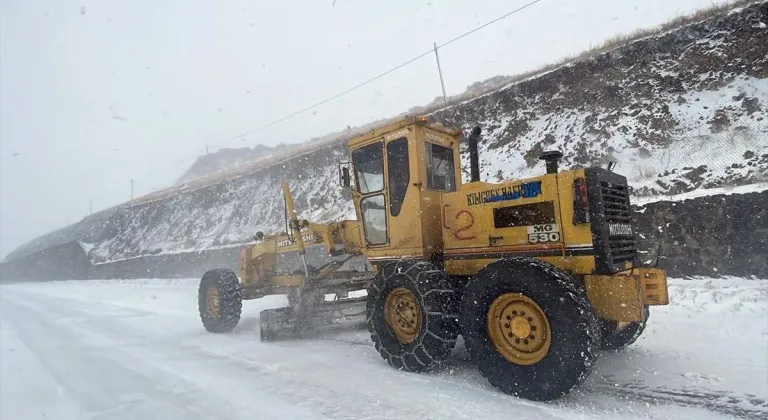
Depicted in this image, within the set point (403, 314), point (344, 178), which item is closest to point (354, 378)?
point (403, 314)

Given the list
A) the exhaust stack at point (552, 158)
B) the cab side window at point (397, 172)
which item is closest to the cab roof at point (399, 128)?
the cab side window at point (397, 172)

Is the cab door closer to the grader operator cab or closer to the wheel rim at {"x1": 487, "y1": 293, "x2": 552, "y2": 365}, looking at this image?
the grader operator cab

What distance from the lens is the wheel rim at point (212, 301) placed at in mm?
7883

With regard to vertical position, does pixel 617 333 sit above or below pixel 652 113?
below

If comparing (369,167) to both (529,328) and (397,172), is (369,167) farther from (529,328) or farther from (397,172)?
(529,328)

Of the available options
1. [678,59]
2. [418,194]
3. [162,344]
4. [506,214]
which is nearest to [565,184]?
[506,214]

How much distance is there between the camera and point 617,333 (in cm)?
500

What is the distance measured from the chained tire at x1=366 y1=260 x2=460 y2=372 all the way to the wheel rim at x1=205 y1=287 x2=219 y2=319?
387 centimetres

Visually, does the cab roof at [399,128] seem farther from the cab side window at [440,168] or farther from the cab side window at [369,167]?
the cab side window at [440,168]

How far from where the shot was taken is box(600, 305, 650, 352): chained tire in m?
4.93

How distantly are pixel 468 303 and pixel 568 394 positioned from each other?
1.16 m

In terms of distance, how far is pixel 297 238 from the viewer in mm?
7148

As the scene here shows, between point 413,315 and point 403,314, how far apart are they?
0.15m

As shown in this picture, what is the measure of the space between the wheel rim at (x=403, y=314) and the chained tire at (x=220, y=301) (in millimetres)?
3578
